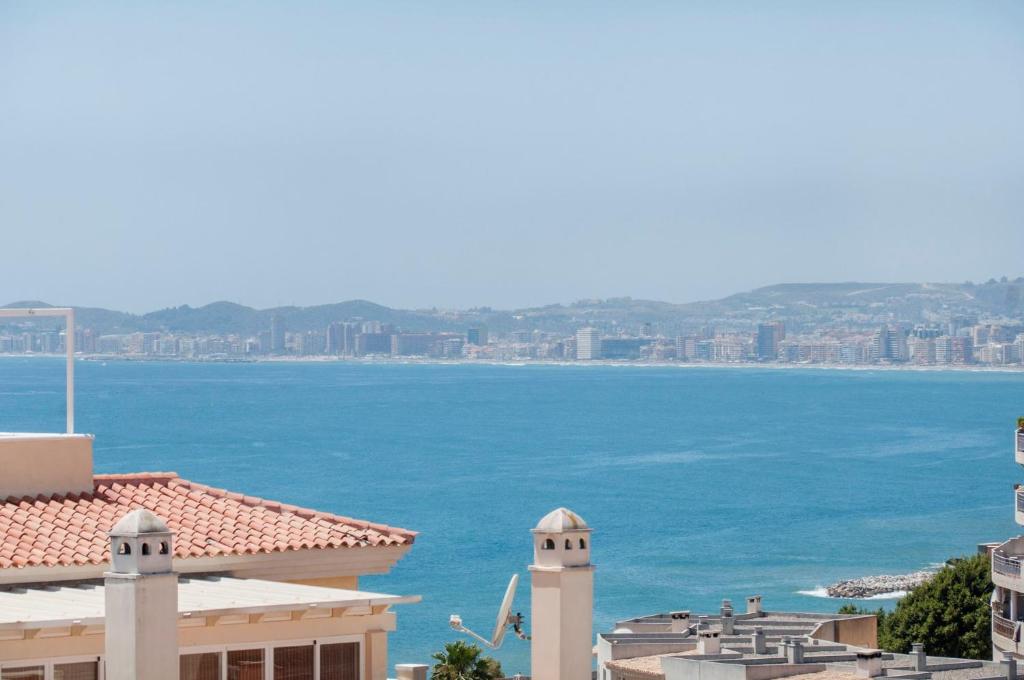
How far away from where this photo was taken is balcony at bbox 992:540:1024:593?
33.6 meters

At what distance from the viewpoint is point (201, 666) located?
362 inches

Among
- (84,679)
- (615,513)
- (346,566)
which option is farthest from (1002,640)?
(615,513)

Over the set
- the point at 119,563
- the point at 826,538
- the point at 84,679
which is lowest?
the point at 826,538

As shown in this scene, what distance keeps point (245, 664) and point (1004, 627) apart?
1099 inches

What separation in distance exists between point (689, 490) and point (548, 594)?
115132 mm

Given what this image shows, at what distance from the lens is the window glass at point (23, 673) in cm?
882

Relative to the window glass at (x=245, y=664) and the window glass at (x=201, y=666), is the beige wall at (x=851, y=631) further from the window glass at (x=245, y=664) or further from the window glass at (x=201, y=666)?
the window glass at (x=201, y=666)

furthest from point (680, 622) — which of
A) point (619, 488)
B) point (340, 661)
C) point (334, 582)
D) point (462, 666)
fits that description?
point (619, 488)

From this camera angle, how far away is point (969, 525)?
102375mm

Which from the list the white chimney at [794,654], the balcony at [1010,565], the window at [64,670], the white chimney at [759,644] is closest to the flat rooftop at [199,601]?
the window at [64,670]

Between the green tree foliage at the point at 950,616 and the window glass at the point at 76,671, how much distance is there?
130ft

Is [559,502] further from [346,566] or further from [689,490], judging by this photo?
[346,566]

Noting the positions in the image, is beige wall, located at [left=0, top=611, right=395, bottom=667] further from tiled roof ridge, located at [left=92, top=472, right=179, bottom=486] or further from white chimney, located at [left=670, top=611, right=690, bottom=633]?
white chimney, located at [left=670, top=611, right=690, bottom=633]

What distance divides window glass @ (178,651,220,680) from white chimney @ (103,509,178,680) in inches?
51.2
